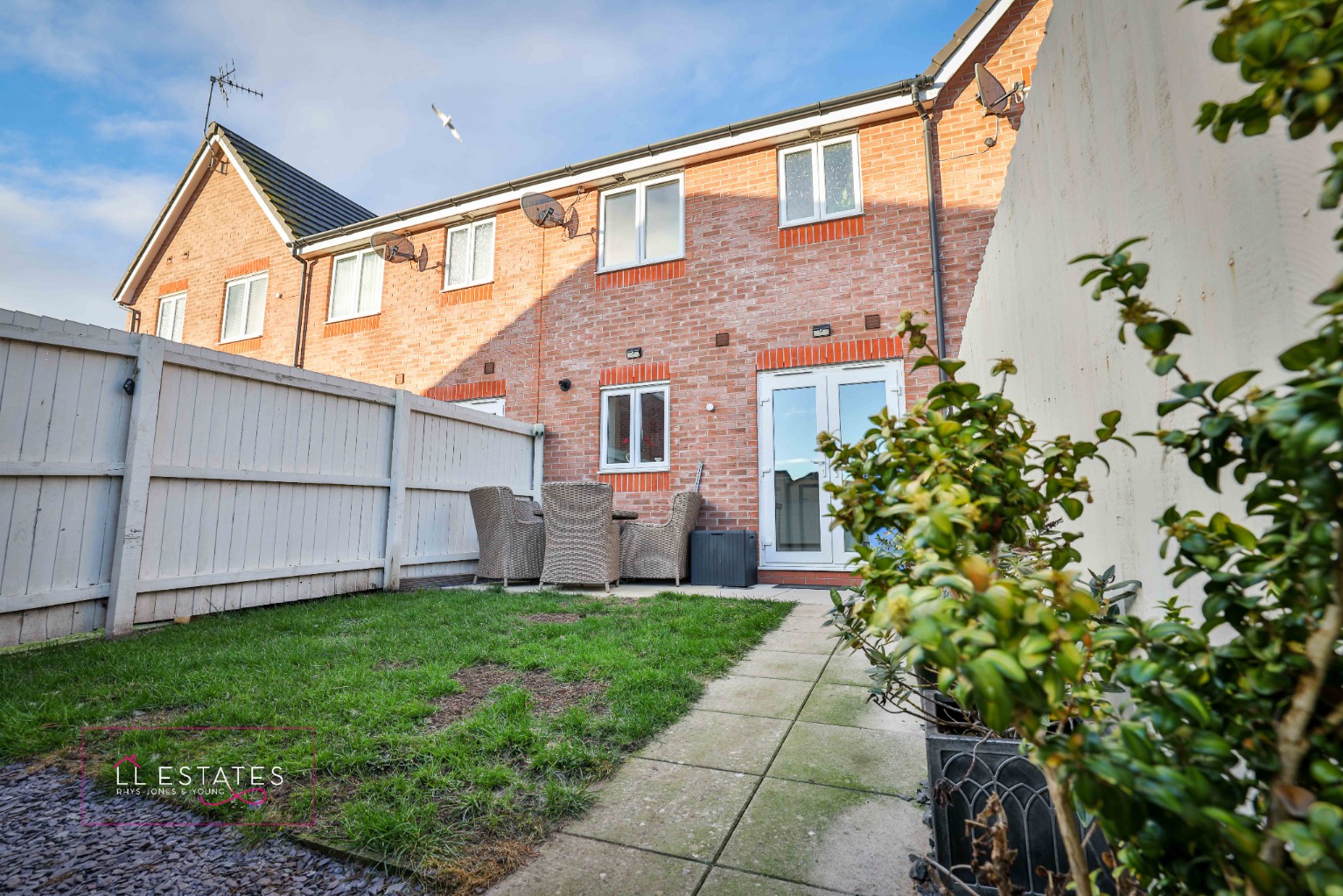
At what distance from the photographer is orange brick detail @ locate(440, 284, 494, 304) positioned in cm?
859

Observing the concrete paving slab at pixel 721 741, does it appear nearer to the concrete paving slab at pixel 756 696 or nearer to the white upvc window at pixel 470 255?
the concrete paving slab at pixel 756 696

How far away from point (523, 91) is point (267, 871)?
34.9 ft

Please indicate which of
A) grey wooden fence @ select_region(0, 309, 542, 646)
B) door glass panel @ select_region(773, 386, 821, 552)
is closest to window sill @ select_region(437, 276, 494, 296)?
grey wooden fence @ select_region(0, 309, 542, 646)

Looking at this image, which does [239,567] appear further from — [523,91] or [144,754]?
[523,91]

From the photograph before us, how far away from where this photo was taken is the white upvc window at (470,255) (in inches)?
346

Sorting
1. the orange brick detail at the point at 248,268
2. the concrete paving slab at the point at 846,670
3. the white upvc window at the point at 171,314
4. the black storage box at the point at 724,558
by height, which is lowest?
the concrete paving slab at the point at 846,670

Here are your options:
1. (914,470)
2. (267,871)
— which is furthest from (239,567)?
(914,470)

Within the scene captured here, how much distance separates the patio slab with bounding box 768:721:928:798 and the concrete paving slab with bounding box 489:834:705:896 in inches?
22.6

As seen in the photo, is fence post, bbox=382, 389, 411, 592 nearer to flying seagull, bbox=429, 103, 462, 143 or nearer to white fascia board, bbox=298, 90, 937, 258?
white fascia board, bbox=298, 90, 937, 258

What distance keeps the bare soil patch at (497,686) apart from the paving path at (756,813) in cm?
49

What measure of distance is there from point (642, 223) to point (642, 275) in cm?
78

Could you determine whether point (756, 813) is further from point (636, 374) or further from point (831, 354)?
point (636, 374)

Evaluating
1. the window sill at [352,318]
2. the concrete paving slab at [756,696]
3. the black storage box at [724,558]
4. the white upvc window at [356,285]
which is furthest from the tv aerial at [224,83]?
the concrete paving slab at [756,696]

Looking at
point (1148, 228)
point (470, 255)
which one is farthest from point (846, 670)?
point (470, 255)
